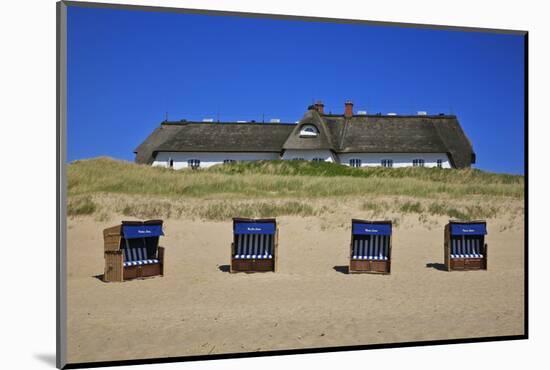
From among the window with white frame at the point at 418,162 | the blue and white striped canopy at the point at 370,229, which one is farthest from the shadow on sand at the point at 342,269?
the window with white frame at the point at 418,162

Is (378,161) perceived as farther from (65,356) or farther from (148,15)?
(65,356)

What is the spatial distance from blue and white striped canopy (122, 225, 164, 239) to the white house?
0.69 metres

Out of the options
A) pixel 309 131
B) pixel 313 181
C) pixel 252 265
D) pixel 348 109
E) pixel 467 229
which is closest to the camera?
pixel 348 109

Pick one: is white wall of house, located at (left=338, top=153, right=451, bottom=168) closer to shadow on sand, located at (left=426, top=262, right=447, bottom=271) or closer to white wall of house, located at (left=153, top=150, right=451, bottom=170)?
white wall of house, located at (left=153, top=150, right=451, bottom=170)

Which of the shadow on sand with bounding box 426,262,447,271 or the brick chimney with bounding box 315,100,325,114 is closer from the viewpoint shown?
the brick chimney with bounding box 315,100,325,114

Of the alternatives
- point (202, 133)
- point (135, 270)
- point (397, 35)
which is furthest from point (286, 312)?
point (397, 35)

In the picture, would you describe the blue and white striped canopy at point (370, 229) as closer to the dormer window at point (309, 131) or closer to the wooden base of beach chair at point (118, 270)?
the dormer window at point (309, 131)

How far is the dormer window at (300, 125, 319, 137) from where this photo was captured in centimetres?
824

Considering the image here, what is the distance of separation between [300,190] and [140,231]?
2389 mm

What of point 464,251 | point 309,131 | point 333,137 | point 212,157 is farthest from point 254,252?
point 464,251

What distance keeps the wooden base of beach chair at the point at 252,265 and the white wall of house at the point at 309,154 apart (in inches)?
48.0

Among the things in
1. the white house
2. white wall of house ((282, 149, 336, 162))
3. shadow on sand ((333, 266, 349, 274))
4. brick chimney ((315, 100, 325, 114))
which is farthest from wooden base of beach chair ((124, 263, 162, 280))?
brick chimney ((315, 100, 325, 114))

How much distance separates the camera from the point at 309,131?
27.6ft

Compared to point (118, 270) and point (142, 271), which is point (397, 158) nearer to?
point (142, 271)
